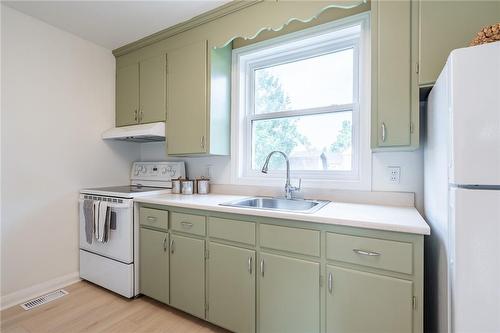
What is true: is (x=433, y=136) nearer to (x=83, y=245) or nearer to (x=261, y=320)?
(x=261, y=320)

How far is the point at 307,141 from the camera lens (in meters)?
2.07

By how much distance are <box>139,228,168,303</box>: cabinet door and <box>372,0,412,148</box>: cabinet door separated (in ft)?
5.57

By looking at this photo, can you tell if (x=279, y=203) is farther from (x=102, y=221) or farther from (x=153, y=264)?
(x=102, y=221)

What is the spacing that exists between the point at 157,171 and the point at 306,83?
180cm

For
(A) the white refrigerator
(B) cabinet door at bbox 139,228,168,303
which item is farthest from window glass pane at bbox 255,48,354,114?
(B) cabinet door at bbox 139,228,168,303

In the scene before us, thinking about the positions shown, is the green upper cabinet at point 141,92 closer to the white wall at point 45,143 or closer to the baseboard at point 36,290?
the white wall at point 45,143

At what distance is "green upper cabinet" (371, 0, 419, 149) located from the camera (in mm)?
1323

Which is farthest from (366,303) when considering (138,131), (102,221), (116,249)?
(138,131)

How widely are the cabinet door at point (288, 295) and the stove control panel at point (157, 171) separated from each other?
1.44 metres

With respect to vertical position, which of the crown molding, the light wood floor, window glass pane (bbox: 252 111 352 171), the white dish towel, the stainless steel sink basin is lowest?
the light wood floor

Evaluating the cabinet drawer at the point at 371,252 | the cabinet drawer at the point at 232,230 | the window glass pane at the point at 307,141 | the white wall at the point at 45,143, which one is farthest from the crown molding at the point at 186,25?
the cabinet drawer at the point at 371,252

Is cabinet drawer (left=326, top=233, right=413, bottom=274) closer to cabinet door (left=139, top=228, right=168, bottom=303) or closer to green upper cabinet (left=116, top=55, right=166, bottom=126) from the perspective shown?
cabinet door (left=139, top=228, right=168, bottom=303)

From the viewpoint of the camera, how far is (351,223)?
120cm

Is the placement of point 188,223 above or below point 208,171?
below
